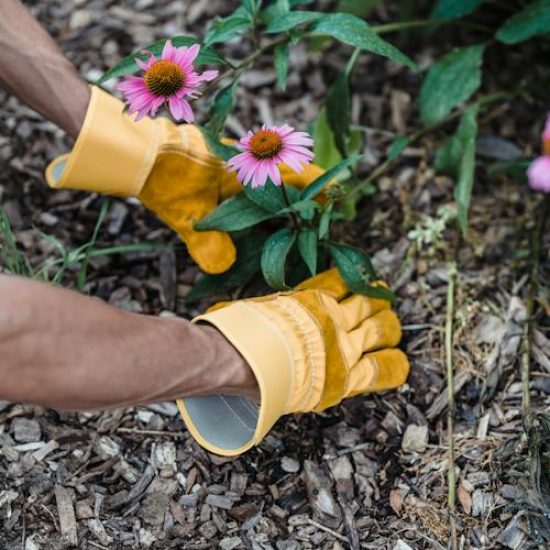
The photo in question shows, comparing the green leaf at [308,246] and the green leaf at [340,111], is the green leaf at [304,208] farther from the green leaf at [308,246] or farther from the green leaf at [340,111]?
the green leaf at [340,111]

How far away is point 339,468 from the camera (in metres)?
1.66

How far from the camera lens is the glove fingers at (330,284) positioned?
1.71 meters

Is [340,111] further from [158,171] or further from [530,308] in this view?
[530,308]

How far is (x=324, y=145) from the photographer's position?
6.53ft

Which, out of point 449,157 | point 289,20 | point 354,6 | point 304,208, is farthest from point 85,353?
point 354,6

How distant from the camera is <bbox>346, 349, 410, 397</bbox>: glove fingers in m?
1.63

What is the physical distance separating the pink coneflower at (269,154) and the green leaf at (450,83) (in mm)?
657

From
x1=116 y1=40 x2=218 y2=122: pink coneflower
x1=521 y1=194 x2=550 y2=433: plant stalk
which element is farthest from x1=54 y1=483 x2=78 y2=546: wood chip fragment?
x1=521 y1=194 x2=550 y2=433: plant stalk

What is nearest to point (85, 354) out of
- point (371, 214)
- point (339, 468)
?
point (339, 468)

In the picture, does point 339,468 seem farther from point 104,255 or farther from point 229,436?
point 104,255

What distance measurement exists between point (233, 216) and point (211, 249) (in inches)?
4.3

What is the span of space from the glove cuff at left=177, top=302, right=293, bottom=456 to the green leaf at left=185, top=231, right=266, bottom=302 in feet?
0.97

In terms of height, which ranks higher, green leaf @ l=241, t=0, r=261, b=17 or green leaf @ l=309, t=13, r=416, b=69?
green leaf @ l=241, t=0, r=261, b=17

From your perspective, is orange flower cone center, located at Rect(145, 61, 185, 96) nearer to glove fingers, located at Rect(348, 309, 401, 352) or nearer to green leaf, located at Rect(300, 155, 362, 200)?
green leaf, located at Rect(300, 155, 362, 200)
